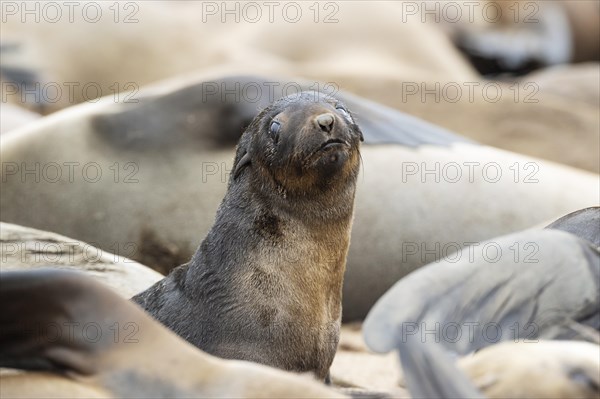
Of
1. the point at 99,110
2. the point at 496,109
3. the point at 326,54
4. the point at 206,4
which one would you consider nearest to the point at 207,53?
the point at 326,54

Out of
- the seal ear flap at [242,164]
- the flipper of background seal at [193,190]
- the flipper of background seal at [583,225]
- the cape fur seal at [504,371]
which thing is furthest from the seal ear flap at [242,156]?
the cape fur seal at [504,371]

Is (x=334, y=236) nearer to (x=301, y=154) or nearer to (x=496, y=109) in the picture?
(x=301, y=154)


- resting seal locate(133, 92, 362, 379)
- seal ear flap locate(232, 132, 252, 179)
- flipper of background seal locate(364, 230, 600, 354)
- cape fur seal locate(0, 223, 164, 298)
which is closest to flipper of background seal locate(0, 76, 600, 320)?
cape fur seal locate(0, 223, 164, 298)

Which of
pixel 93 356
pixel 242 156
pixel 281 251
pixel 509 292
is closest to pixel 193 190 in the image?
pixel 242 156

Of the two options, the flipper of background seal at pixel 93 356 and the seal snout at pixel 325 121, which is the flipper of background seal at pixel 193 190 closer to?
the seal snout at pixel 325 121

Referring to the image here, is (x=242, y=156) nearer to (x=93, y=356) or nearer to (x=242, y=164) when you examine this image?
(x=242, y=164)

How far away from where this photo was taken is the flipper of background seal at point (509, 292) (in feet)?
9.20

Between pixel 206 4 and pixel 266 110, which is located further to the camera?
pixel 206 4

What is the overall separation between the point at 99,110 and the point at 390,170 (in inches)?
45.5

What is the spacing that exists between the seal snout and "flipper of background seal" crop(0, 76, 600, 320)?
144cm

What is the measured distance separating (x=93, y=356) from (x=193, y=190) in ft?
8.14

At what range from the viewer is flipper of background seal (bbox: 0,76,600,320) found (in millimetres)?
5051

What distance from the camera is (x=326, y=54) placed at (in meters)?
9.30

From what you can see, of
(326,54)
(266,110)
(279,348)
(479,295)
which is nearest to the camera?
(479,295)
